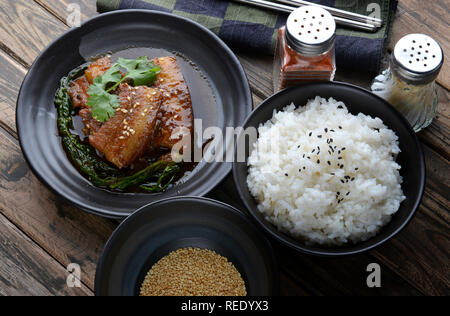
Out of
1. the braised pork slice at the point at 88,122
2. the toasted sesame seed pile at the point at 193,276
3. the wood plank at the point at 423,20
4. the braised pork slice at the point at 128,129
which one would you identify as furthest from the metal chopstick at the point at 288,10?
the toasted sesame seed pile at the point at 193,276

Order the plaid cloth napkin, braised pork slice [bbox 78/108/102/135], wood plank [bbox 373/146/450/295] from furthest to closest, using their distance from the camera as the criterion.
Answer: the plaid cloth napkin → braised pork slice [bbox 78/108/102/135] → wood plank [bbox 373/146/450/295]

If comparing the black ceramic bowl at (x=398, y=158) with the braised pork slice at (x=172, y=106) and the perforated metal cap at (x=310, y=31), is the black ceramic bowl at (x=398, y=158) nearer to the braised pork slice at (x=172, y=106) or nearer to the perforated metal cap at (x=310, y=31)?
the perforated metal cap at (x=310, y=31)

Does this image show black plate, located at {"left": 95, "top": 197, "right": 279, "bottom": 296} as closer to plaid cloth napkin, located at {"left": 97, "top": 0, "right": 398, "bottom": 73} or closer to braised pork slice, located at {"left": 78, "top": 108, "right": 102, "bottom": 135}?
braised pork slice, located at {"left": 78, "top": 108, "right": 102, "bottom": 135}

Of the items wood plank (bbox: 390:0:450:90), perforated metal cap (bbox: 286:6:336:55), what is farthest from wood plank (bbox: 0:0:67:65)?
wood plank (bbox: 390:0:450:90)

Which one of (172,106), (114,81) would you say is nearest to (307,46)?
(172,106)

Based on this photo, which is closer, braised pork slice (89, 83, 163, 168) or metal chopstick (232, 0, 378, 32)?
braised pork slice (89, 83, 163, 168)
